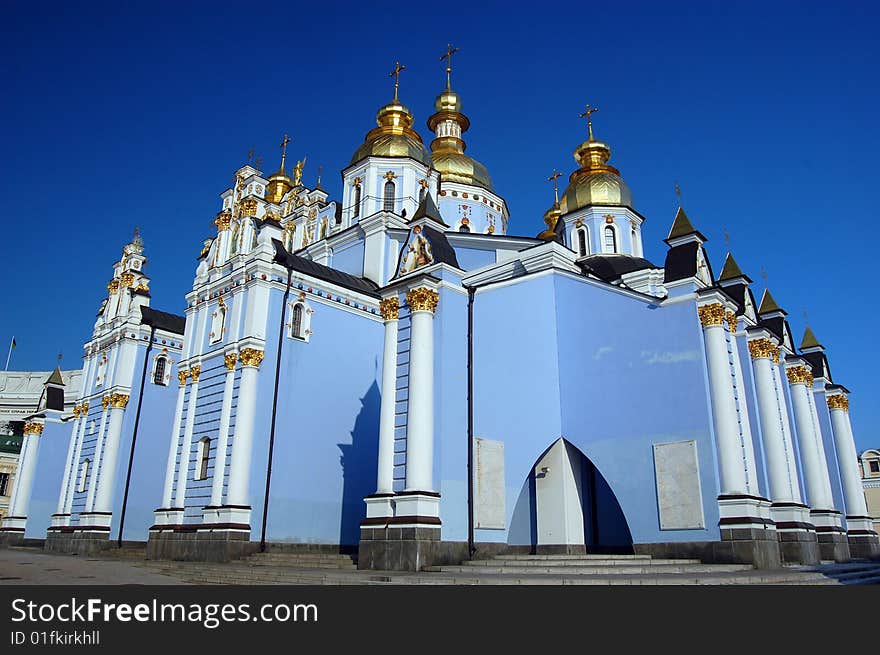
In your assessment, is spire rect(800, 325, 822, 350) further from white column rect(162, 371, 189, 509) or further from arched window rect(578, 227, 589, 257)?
white column rect(162, 371, 189, 509)

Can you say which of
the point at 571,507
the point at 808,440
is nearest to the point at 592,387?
the point at 571,507

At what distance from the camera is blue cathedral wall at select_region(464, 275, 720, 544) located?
14.1 m

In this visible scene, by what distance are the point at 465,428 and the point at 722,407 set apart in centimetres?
518

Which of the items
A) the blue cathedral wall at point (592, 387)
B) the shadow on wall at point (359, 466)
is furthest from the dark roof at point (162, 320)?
the blue cathedral wall at point (592, 387)

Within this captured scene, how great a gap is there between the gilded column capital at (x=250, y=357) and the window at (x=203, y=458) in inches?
101

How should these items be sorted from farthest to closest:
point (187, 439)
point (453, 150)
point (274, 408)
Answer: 1. point (453, 150)
2. point (187, 439)
3. point (274, 408)

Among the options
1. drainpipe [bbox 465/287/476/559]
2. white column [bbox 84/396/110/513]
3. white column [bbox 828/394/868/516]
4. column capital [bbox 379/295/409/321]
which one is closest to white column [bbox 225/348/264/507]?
column capital [bbox 379/295/409/321]

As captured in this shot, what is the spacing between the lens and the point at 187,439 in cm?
1908

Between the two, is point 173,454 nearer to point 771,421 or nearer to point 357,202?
point 357,202

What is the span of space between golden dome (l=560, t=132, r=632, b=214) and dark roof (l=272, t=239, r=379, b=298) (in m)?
9.89

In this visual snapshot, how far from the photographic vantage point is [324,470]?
61.1ft

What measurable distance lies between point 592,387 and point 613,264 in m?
10.7
